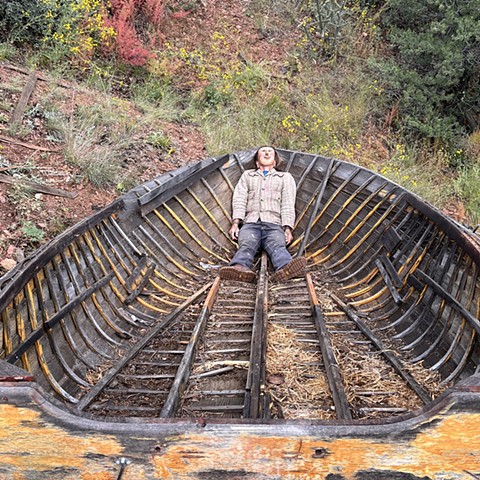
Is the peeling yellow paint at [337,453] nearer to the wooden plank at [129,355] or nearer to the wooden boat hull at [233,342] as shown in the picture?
the wooden boat hull at [233,342]

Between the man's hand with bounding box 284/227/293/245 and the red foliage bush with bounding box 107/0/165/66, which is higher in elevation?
the red foliage bush with bounding box 107/0/165/66

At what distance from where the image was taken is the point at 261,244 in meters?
5.80

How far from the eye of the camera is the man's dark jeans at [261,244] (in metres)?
5.29

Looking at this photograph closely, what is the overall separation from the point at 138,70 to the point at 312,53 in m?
4.21

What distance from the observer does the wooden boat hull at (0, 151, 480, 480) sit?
1.68 m

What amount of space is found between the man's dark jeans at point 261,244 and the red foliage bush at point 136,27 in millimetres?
5200

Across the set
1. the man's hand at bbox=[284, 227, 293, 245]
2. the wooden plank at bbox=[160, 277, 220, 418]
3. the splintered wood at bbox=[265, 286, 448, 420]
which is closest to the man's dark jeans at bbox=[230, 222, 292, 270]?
the man's hand at bbox=[284, 227, 293, 245]

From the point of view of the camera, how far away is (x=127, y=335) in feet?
12.9

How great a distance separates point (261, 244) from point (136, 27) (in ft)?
22.8

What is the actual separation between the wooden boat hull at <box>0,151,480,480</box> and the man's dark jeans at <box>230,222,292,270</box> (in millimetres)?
212

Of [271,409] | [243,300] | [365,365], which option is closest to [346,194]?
[243,300]

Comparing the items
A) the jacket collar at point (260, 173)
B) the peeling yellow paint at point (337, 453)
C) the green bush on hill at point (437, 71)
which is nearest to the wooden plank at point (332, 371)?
the peeling yellow paint at point (337, 453)

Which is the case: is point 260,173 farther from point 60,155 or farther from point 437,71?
point 437,71

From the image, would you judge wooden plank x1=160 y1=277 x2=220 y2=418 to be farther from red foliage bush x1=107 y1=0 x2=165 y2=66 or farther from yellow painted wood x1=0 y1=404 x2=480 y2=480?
red foliage bush x1=107 y1=0 x2=165 y2=66
